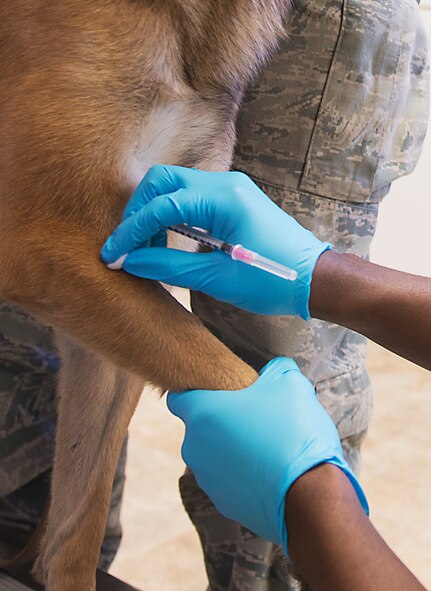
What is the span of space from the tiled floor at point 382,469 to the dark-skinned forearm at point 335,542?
121 centimetres

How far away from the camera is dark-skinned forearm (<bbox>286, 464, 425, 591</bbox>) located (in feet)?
2.45

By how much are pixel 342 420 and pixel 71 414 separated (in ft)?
1.57

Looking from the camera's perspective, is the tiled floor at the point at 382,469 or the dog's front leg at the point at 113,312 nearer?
the dog's front leg at the point at 113,312

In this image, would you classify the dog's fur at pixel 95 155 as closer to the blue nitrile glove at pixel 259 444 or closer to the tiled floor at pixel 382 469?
the blue nitrile glove at pixel 259 444

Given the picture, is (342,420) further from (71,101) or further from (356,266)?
(71,101)

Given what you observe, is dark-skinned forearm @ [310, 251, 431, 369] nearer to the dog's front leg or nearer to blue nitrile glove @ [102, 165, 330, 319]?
blue nitrile glove @ [102, 165, 330, 319]

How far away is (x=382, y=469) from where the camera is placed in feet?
8.11

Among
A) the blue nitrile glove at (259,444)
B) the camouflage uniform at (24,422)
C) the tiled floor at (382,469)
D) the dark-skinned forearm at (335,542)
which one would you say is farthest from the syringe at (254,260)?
the tiled floor at (382,469)

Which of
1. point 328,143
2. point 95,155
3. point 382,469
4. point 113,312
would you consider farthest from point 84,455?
point 382,469

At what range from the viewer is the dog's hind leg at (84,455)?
1.17 m

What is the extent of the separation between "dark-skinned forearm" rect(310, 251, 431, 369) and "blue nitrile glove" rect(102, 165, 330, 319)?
23 mm

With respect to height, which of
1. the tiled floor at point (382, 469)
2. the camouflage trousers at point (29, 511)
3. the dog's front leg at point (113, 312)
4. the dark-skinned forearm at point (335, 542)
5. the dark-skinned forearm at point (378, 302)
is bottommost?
the tiled floor at point (382, 469)

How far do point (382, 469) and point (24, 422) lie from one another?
1.28m

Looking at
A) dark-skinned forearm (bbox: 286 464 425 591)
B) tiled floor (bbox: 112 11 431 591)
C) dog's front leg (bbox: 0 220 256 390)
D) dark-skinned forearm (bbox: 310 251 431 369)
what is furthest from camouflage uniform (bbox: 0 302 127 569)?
dark-skinned forearm (bbox: 286 464 425 591)
